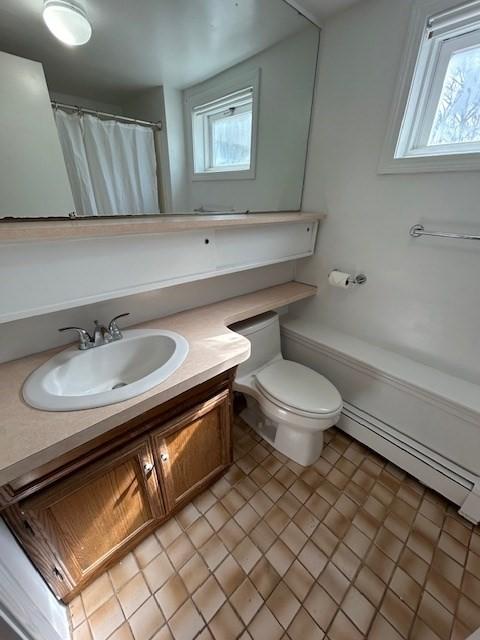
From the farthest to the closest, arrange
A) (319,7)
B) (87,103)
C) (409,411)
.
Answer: (409,411), (319,7), (87,103)

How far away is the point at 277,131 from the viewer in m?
1.48

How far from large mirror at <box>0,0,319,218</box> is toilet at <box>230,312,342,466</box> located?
77cm

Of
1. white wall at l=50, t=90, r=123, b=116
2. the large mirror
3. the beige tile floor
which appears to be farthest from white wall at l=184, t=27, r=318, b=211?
the beige tile floor

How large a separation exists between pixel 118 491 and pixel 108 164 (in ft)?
3.84

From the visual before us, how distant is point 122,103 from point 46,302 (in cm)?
77

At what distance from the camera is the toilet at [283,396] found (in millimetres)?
1296

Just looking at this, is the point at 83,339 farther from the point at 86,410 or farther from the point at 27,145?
the point at 27,145

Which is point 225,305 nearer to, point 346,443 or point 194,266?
point 194,266

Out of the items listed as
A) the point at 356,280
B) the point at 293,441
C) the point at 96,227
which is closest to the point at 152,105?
the point at 96,227

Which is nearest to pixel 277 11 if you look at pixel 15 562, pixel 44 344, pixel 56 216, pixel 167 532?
pixel 56 216

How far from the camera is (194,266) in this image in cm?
112

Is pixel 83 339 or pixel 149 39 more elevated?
pixel 149 39

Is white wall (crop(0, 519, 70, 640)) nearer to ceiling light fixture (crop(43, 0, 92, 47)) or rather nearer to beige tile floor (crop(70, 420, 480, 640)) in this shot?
beige tile floor (crop(70, 420, 480, 640))

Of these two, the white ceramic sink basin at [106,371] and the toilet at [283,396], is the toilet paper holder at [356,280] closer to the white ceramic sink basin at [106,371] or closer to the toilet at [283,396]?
the toilet at [283,396]
